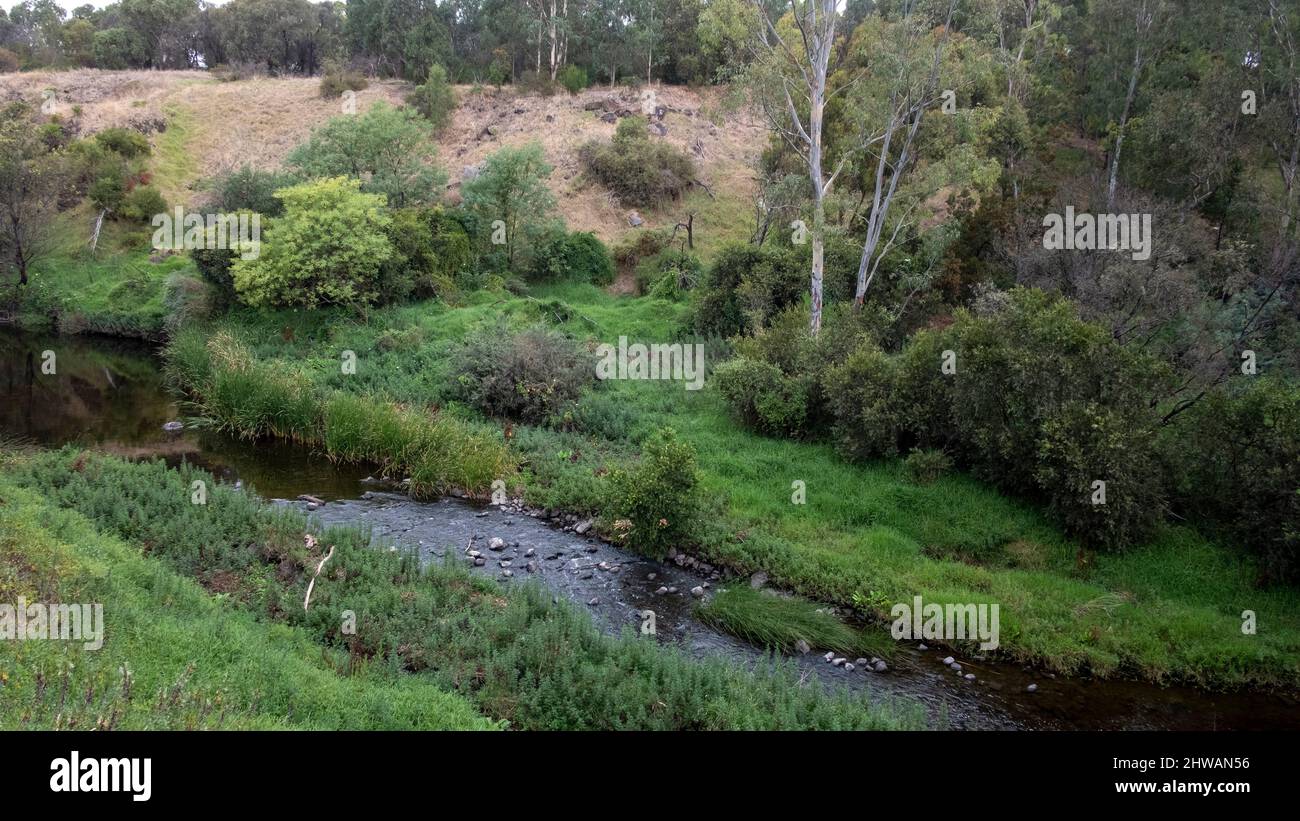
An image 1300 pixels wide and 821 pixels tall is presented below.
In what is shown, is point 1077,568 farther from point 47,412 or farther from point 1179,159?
point 47,412

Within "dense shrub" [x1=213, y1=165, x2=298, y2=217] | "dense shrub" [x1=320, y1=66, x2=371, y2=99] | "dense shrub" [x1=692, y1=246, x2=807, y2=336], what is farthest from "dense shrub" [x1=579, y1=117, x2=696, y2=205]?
"dense shrub" [x1=320, y1=66, x2=371, y2=99]

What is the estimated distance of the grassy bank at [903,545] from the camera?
1149 centimetres

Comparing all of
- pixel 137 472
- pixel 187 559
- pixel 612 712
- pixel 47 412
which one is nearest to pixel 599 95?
pixel 47 412

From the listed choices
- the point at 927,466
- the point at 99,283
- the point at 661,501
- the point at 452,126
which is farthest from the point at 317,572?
the point at 452,126

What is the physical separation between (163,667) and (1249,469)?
1523 cm

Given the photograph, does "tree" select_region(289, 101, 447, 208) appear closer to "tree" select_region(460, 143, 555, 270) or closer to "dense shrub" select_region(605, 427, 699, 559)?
"tree" select_region(460, 143, 555, 270)

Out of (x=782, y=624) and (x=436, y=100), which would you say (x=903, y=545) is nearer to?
(x=782, y=624)

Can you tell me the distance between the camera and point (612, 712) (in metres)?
8.96

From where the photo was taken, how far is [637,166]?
1475 inches

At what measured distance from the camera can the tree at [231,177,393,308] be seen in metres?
24.7

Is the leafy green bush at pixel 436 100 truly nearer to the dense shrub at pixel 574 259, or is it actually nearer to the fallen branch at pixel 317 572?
the dense shrub at pixel 574 259

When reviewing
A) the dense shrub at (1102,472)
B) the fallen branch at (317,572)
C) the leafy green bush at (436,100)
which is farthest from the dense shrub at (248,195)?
the dense shrub at (1102,472)
